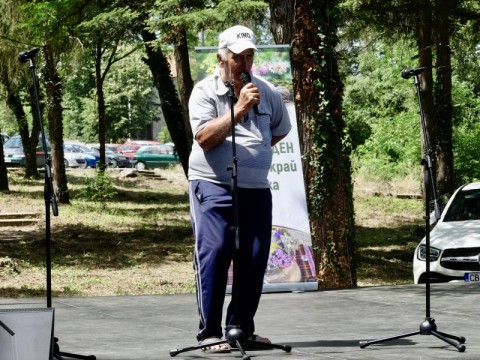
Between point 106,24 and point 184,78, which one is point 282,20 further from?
point 184,78

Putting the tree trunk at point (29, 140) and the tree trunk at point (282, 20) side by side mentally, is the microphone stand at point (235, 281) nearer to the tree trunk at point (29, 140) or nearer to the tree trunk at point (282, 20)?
the tree trunk at point (282, 20)

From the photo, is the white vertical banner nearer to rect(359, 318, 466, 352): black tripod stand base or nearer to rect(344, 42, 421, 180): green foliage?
rect(359, 318, 466, 352): black tripod stand base

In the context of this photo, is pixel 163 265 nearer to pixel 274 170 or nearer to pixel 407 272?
pixel 407 272

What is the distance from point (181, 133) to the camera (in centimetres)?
2683

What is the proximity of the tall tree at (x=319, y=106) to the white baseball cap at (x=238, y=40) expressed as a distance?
6670 millimetres

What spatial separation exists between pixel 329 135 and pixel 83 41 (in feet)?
32.8

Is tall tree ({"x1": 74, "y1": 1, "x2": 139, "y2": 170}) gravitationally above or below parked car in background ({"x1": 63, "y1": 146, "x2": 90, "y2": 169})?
above

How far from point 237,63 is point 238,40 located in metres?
0.16

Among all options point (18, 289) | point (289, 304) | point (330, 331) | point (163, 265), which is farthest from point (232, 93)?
point (163, 265)

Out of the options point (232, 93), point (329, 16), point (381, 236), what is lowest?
point (381, 236)

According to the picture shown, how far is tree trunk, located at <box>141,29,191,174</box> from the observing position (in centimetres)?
2669

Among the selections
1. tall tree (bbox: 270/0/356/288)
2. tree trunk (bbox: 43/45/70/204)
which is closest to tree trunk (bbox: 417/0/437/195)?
tree trunk (bbox: 43/45/70/204)

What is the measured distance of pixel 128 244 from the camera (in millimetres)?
25328

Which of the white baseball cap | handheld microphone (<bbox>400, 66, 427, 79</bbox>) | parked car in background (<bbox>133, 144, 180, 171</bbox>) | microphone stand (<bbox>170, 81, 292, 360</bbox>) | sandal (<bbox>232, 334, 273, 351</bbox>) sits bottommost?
parked car in background (<bbox>133, 144, 180, 171</bbox>)
